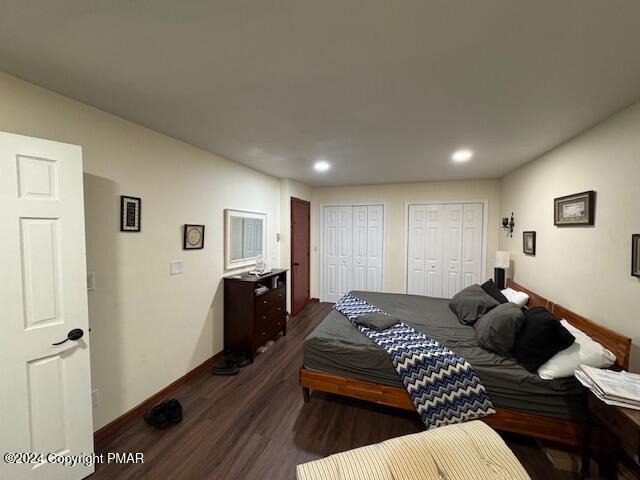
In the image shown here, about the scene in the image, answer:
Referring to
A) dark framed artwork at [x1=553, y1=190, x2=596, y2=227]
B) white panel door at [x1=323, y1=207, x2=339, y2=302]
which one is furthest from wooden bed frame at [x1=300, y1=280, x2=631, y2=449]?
white panel door at [x1=323, y1=207, x2=339, y2=302]

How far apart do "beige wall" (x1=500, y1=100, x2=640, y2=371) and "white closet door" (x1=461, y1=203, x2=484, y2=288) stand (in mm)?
1375

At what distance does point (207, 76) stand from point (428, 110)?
57.0 inches

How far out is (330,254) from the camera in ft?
17.5

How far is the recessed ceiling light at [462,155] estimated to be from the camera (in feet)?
9.18

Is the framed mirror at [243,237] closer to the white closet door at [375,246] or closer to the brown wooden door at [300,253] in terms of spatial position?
the brown wooden door at [300,253]

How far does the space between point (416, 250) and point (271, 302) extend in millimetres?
2855

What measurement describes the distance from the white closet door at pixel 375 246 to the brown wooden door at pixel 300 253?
1.23 meters

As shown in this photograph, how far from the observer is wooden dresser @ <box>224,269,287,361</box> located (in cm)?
306

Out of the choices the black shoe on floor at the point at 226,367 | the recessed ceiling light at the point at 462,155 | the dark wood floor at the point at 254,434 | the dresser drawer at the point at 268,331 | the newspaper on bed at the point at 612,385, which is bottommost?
the dark wood floor at the point at 254,434

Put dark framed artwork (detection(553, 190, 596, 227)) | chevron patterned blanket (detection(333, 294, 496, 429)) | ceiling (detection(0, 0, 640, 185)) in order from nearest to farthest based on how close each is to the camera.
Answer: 1. ceiling (detection(0, 0, 640, 185))
2. chevron patterned blanket (detection(333, 294, 496, 429))
3. dark framed artwork (detection(553, 190, 596, 227))

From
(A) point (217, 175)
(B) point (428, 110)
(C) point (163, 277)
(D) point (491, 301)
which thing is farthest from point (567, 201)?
(C) point (163, 277)

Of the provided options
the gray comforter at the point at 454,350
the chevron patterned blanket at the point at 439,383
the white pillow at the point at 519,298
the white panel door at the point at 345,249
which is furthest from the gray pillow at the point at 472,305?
the white panel door at the point at 345,249

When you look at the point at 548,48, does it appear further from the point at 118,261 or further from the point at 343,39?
the point at 118,261

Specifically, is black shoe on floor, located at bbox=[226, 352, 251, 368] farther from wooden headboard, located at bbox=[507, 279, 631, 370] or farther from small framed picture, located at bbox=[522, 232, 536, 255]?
small framed picture, located at bbox=[522, 232, 536, 255]
